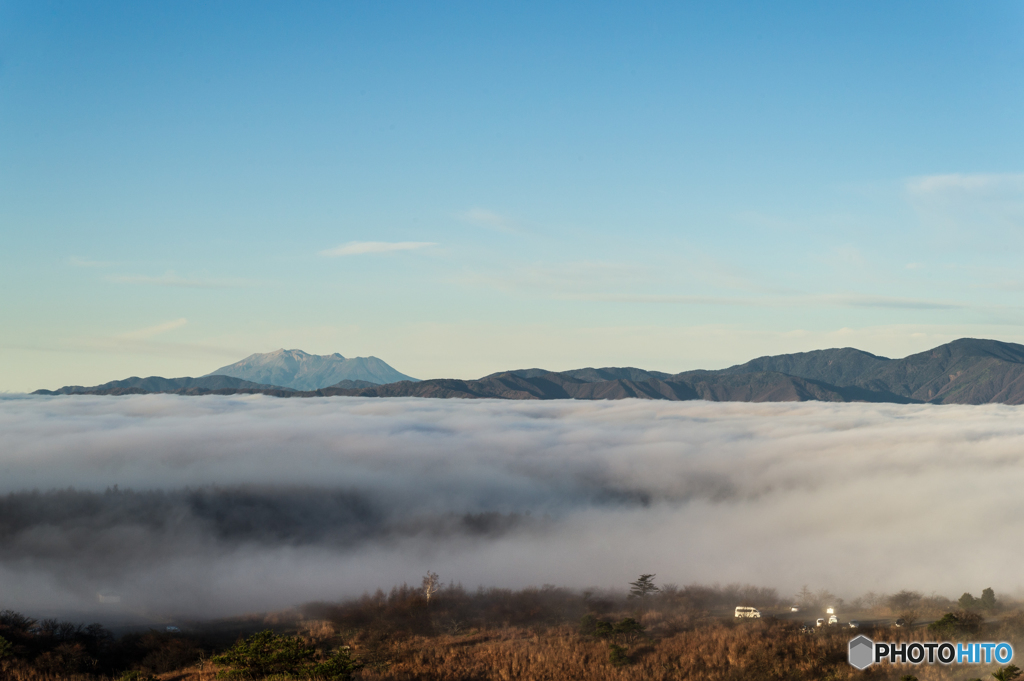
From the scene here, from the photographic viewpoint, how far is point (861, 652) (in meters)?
76.0

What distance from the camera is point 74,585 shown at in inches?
7569

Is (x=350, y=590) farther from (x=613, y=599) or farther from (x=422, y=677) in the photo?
(x=422, y=677)

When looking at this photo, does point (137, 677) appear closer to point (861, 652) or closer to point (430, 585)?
point (430, 585)

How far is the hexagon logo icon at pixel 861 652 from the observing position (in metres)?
73.8

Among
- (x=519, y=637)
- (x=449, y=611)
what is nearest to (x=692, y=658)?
(x=519, y=637)

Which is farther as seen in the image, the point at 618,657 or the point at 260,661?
the point at 618,657

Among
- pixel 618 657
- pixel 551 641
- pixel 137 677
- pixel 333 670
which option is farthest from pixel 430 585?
pixel 333 670

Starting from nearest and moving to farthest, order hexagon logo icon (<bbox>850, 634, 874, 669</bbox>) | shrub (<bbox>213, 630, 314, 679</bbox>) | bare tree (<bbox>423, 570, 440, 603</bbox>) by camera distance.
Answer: shrub (<bbox>213, 630, 314, 679</bbox>) → hexagon logo icon (<bbox>850, 634, 874, 669</bbox>) → bare tree (<bbox>423, 570, 440, 603</bbox>)

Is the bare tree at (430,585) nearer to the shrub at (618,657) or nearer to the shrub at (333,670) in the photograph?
the shrub at (618,657)

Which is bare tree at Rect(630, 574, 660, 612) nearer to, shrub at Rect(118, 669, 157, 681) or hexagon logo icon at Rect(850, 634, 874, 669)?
hexagon logo icon at Rect(850, 634, 874, 669)

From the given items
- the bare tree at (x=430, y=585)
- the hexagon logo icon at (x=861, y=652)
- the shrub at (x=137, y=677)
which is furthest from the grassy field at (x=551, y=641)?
the bare tree at (x=430, y=585)

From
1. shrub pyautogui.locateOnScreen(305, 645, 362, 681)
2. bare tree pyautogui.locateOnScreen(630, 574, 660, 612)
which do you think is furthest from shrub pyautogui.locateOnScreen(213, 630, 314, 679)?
bare tree pyautogui.locateOnScreen(630, 574, 660, 612)

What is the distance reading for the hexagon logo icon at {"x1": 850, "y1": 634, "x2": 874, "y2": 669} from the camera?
73.8m

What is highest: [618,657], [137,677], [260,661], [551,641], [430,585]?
[260,661]
